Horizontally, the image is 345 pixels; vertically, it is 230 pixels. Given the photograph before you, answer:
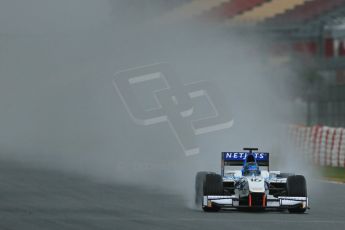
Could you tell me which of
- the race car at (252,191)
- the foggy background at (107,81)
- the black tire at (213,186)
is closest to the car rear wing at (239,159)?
the race car at (252,191)

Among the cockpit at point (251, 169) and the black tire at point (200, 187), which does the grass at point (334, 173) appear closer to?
the black tire at point (200, 187)

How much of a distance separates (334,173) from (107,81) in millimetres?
10289

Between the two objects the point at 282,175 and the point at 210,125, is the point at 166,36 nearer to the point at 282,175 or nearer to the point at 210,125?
the point at 210,125

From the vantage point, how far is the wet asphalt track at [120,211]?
17234 millimetres

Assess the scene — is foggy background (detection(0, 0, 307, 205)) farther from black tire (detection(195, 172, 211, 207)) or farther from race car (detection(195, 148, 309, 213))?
race car (detection(195, 148, 309, 213))

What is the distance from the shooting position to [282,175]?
20.5 metres

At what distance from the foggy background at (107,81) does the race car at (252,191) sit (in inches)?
488

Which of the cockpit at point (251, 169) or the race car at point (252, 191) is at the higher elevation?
the cockpit at point (251, 169)

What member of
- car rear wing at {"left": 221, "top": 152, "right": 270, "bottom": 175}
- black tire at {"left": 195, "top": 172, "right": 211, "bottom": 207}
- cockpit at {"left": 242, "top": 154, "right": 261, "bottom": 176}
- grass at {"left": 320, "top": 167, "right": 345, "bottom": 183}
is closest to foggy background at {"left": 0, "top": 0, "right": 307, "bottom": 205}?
grass at {"left": 320, "top": 167, "right": 345, "bottom": 183}

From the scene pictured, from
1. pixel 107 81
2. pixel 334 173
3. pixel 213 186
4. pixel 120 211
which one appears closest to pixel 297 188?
pixel 213 186

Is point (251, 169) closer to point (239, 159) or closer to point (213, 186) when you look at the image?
point (213, 186)

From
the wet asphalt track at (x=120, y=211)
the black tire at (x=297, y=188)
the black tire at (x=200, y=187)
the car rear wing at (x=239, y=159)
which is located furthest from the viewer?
the car rear wing at (x=239, y=159)

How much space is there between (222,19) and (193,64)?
429 cm

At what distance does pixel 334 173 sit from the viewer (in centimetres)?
3394
